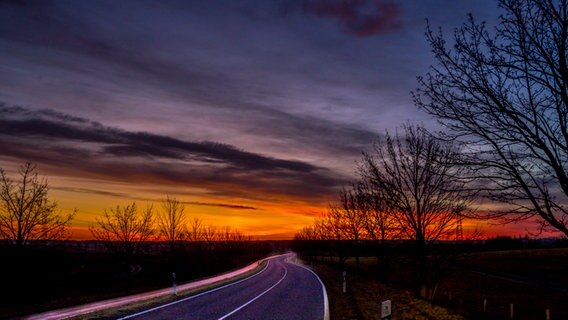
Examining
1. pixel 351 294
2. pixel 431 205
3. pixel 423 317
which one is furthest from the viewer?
pixel 351 294

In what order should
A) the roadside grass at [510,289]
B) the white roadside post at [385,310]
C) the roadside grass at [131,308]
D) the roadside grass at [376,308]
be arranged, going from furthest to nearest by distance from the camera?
the roadside grass at [510,289]
the roadside grass at [131,308]
the roadside grass at [376,308]
the white roadside post at [385,310]

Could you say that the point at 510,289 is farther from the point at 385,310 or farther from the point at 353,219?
the point at 385,310

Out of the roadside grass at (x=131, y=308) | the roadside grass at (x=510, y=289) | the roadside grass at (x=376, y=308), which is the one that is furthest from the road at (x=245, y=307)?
the roadside grass at (x=510, y=289)

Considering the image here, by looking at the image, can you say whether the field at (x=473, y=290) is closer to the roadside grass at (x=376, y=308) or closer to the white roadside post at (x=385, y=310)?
the roadside grass at (x=376, y=308)

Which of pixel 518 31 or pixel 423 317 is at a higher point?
pixel 518 31

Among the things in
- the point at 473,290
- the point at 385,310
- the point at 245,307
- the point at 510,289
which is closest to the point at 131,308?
the point at 245,307

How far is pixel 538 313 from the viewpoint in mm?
37312

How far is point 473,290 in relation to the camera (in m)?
52.2

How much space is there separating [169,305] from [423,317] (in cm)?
1153

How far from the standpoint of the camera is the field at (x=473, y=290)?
19.9m

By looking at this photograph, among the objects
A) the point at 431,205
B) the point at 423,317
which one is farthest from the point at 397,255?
the point at 423,317

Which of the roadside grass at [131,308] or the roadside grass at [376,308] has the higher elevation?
the roadside grass at [376,308]

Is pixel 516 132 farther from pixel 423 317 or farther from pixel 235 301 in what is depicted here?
pixel 235 301

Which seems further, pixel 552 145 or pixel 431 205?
pixel 431 205
